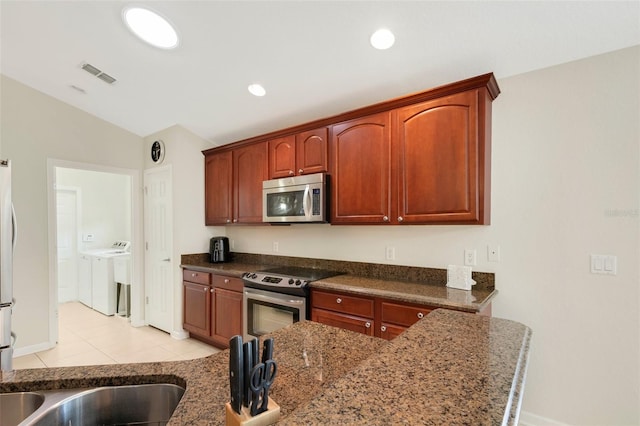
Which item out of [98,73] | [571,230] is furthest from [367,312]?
[98,73]

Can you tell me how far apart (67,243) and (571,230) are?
7000 millimetres

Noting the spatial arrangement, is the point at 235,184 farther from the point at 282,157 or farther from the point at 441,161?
the point at 441,161

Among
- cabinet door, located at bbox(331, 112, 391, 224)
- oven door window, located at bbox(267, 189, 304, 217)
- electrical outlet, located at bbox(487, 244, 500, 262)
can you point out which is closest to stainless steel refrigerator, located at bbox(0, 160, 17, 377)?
oven door window, located at bbox(267, 189, 304, 217)

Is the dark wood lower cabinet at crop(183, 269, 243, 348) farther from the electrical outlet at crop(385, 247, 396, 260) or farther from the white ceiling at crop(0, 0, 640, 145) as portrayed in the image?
the white ceiling at crop(0, 0, 640, 145)

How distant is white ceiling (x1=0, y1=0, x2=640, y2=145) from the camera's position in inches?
67.4

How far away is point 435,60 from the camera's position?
2.04 meters

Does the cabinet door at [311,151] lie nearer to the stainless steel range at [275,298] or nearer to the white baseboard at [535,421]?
the stainless steel range at [275,298]

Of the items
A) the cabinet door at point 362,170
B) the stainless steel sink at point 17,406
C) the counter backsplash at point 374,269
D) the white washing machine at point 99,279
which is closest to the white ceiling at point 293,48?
the cabinet door at point 362,170

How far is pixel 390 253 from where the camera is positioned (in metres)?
2.67

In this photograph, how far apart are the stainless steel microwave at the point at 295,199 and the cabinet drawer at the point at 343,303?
663 millimetres

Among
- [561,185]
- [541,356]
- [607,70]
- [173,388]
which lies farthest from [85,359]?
[607,70]

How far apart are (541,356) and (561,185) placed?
1135 mm

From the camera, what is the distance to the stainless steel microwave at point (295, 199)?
8.77ft

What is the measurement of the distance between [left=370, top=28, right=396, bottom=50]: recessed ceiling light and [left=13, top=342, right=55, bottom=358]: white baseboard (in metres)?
4.45
